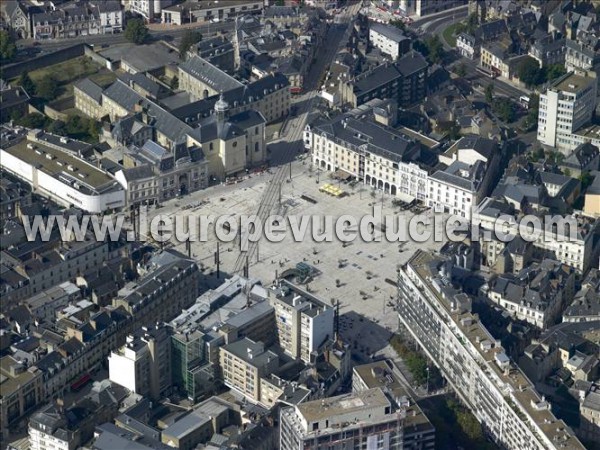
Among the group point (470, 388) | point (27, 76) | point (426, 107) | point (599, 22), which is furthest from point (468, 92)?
point (470, 388)

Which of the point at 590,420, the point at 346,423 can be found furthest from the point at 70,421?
the point at 590,420

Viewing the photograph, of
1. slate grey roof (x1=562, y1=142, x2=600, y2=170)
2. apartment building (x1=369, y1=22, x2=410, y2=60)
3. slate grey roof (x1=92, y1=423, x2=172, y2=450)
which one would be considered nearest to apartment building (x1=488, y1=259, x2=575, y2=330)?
slate grey roof (x1=562, y1=142, x2=600, y2=170)

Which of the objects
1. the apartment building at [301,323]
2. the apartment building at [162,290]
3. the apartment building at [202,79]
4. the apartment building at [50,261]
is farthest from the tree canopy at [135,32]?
the apartment building at [301,323]

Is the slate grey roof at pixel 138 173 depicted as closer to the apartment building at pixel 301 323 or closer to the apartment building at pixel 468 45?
the apartment building at pixel 301 323

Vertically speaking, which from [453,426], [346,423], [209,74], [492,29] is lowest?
[453,426]

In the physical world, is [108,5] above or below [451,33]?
above

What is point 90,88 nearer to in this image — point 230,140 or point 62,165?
point 62,165
